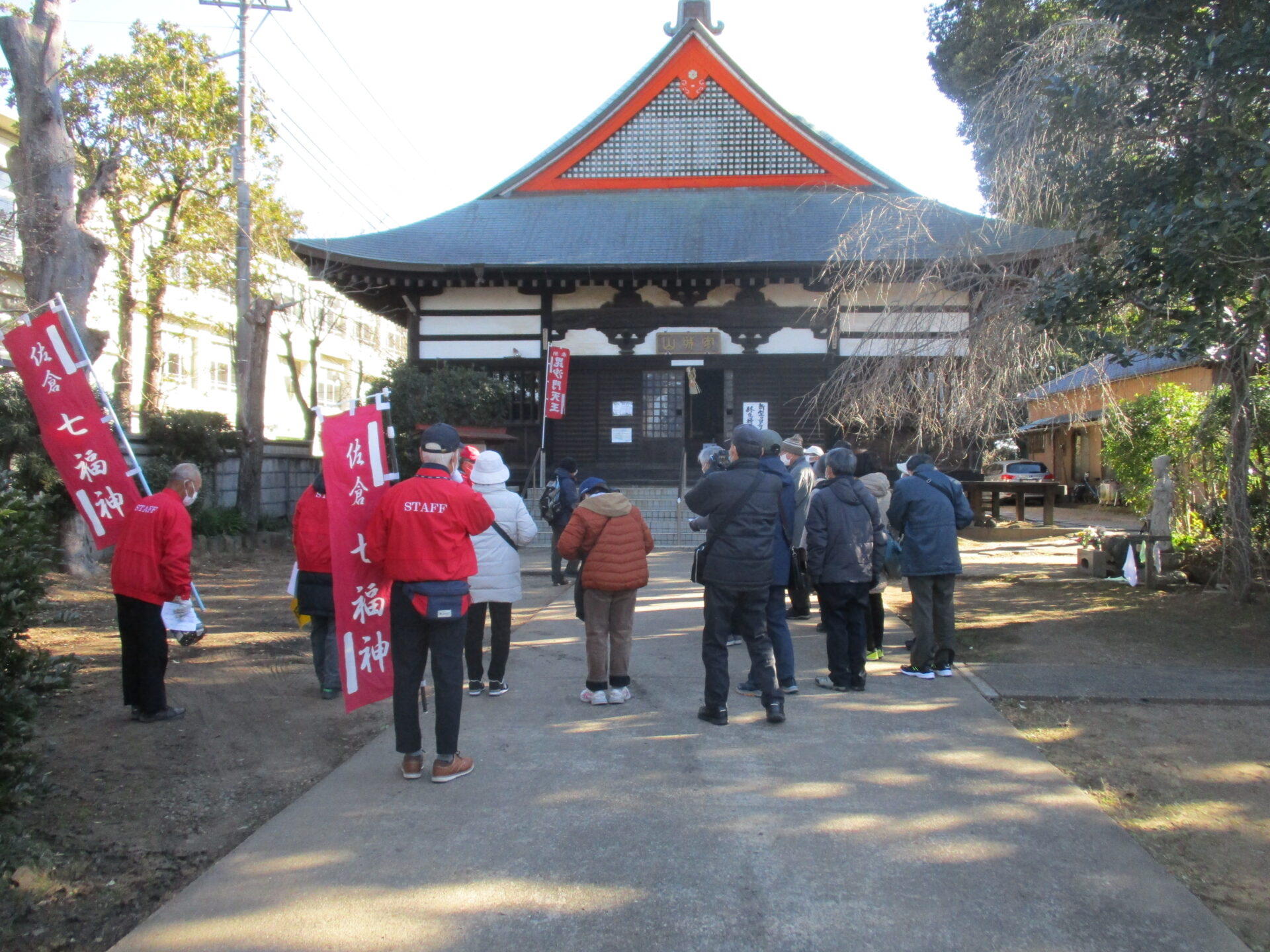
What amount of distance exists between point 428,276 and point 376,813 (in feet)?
44.9

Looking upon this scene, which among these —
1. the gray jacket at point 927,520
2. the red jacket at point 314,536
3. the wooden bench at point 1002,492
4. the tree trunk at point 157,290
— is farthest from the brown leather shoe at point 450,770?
the tree trunk at point 157,290

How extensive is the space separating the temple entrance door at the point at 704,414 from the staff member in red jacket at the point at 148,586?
1268 centimetres

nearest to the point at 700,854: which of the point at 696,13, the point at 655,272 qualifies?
the point at 655,272

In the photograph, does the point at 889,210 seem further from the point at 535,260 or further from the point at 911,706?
the point at 535,260

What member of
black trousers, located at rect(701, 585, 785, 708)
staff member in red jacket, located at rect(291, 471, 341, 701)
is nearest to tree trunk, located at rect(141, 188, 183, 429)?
staff member in red jacket, located at rect(291, 471, 341, 701)

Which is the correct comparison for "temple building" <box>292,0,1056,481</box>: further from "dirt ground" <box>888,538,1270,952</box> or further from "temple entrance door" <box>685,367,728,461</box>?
"dirt ground" <box>888,538,1270,952</box>

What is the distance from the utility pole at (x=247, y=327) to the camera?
548 inches

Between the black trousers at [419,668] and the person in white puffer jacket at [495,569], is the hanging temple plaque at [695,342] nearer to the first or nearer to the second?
the person in white puffer jacket at [495,569]

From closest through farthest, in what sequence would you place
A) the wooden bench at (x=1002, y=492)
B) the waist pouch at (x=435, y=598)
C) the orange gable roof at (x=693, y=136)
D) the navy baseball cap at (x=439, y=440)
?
1. the waist pouch at (x=435, y=598)
2. the navy baseball cap at (x=439, y=440)
3. the wooden bench at (x=1002, y=492)
4. the orange gable roof at (x=693, y=136)

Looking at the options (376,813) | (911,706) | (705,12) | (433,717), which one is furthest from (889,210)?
(705,12)

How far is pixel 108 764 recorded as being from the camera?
4598 mm

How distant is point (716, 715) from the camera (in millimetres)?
5254

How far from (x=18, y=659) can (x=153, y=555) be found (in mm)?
1699

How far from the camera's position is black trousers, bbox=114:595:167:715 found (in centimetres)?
514
